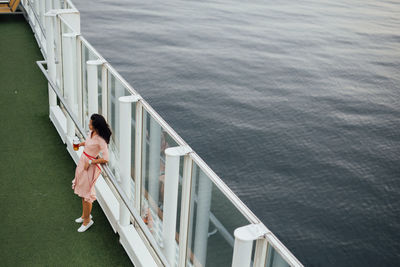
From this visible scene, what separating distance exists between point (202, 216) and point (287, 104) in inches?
491

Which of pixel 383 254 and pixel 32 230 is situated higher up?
pixel 32 230

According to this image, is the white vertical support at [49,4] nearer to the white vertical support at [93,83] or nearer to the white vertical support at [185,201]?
the white vertical support at [93,83]

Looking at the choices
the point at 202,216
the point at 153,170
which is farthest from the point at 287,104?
the point at 202,216

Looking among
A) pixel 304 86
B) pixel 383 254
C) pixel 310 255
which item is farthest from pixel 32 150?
pixel 304 86

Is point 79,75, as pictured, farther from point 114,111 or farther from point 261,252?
point 261,252

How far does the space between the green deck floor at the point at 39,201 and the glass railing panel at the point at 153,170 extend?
869 mm

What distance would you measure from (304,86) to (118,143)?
42.0 ft

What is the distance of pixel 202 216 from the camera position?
345cm

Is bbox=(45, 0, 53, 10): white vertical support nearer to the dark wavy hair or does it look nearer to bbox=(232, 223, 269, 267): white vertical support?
the dark wavy hair

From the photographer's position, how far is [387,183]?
1171 centimetres

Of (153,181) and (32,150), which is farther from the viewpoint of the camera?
(32,150)

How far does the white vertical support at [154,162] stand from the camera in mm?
4137

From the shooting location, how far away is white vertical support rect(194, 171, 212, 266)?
3.40 meters

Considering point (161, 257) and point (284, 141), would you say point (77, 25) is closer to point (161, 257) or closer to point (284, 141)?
point (161, 257)
